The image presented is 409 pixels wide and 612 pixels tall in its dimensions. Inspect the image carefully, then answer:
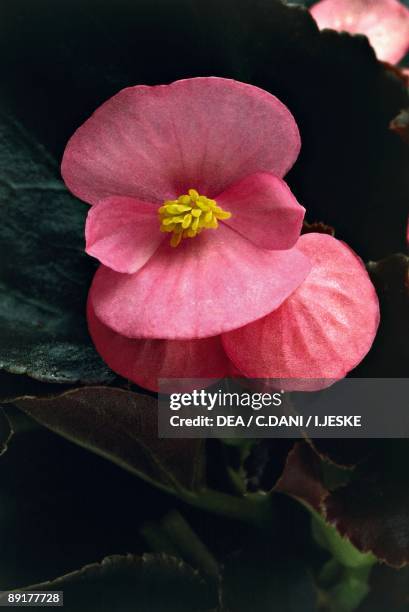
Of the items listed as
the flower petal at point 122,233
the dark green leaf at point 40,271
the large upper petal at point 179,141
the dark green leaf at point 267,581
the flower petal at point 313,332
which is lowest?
the dark green leaf at point 267,581

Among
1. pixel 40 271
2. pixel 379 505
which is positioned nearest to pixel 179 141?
pixel 40 271

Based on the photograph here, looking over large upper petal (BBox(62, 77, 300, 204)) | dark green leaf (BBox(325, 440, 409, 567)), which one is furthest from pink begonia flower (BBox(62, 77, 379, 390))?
dark green leaf (BBox(325, 440, 409, 567))

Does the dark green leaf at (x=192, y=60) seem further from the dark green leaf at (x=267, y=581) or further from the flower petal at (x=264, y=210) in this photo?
the dark green leaf at (x=267, y=581)

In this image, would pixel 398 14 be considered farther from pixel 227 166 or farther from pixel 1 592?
pixel 1 592

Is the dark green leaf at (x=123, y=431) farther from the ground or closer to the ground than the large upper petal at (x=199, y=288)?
closer to the ground

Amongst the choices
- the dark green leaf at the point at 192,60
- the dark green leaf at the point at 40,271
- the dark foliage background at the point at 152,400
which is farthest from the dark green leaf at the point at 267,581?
the dark green leaf at the point at 192,60

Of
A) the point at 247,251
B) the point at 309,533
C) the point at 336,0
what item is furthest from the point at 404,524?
the point at 336,0
